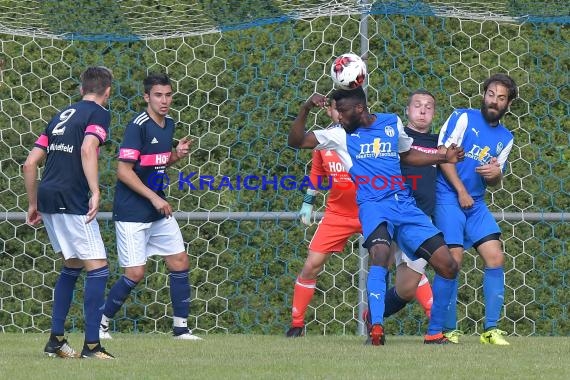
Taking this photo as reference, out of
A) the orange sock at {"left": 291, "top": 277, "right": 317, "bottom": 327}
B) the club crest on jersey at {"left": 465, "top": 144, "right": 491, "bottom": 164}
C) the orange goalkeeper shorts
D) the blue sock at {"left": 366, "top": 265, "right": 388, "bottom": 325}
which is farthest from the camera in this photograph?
the orange sock at {"left": 291, "top": 277, "right": 317, "bottom": 327}

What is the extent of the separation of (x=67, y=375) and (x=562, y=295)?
4.47m

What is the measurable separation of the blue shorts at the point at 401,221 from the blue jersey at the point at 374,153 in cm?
4

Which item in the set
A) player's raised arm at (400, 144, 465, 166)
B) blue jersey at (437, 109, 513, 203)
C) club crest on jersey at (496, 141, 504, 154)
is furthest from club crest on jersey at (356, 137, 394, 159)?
club crest on jersey at (496, 141, 504, 154)

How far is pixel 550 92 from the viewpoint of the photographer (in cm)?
958

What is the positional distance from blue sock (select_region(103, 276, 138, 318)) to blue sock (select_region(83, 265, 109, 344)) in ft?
4.66

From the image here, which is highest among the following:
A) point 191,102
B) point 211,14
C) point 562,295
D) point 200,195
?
point 211,14

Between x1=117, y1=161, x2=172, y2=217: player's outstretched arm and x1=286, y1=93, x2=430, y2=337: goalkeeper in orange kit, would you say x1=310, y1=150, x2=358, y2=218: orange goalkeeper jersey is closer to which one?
x1=286, y1=93, x2=430, y2=337: goalkeeper in orange kit

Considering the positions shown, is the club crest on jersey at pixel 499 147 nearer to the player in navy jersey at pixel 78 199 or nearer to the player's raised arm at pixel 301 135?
the player's raised arm at pixel 301 135

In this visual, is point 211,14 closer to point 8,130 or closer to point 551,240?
point 8,130

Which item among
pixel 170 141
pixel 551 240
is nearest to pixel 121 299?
pixel 170 141

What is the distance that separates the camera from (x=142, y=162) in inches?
323

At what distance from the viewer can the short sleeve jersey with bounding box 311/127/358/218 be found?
329 inches

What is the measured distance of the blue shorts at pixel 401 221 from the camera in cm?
756

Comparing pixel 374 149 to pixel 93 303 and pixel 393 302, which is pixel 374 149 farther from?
pixel 93 303
